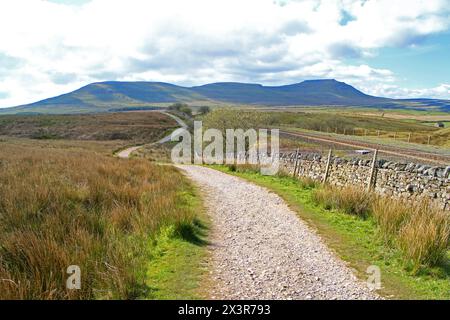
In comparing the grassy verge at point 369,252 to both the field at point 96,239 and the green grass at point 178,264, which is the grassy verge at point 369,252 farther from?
the field at point 96,239

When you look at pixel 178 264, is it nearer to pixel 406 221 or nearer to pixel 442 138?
pixel 406 221

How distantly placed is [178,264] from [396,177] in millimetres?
8855

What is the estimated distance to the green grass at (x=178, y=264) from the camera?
5.73 m

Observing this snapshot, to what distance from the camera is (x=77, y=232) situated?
7.16 metres

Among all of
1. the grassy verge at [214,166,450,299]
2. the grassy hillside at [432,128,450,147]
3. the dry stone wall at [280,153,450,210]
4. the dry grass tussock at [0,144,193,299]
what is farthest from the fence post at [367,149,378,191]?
the grassy hillside at [432,128,450,147]

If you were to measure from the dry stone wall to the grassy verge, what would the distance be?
2258 millimetres

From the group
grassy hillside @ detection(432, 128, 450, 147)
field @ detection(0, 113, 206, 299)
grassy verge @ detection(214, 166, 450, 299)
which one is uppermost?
field @ detection(0, 113, 206, 299)

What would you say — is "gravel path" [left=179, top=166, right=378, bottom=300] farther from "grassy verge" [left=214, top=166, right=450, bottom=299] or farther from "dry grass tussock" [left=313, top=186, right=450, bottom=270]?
"dry grass tussock" [left=313, top=186, right=450, bottom=270]

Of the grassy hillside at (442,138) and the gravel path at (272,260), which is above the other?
the gravel path at (272,260)

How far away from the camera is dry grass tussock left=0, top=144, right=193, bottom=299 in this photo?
5.52 meters

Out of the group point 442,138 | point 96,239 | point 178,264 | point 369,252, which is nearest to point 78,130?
point 442,138

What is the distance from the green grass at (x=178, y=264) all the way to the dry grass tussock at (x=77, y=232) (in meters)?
0.21

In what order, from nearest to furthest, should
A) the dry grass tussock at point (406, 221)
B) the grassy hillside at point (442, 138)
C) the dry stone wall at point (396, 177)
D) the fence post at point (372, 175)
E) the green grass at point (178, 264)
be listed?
the green grass at point (178, 264), the dry grass tussock at point (406, 221), the dry stone wall at point (396, 177), the fence post at point (372, 175), the grassy hillside at point (442, 138)

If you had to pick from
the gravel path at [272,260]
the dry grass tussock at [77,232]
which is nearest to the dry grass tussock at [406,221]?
the gravel path at [272,260]
